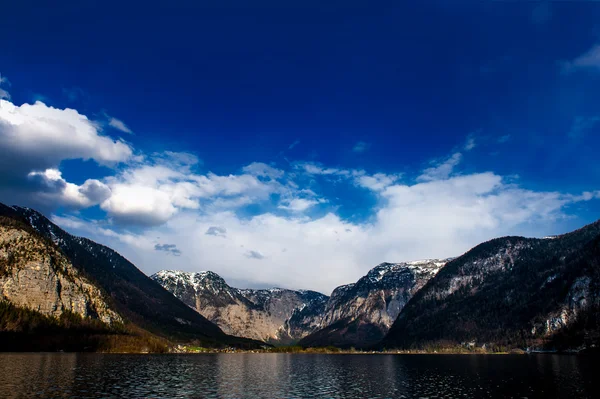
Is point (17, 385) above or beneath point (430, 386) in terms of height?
above

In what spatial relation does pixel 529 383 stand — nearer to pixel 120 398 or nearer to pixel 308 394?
pixel 308 394

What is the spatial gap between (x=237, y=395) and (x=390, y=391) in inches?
1279

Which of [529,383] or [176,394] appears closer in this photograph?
[176,394]

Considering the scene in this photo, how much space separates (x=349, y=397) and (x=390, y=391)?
45.1ft

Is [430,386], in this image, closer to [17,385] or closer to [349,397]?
[349,397]

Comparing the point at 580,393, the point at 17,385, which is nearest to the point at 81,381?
the point at 17,385

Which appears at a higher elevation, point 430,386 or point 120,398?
point 120,398

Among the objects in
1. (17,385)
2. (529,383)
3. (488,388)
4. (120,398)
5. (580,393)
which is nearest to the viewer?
(120,398)

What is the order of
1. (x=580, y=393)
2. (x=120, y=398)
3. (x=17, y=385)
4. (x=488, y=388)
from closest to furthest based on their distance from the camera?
(x=120, y=398) < (x=580, y=393) < (x=17, y=385) < (x=488, y=388)

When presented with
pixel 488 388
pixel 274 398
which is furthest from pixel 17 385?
pixel 488 388

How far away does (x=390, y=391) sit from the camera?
81.8 metres

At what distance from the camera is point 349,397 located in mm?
72875

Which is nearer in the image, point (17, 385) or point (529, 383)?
point (17, 385)

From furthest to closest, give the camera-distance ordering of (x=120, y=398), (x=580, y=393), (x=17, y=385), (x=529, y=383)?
1. (x=529, y=383)
2. (x=17, y=385)
3. (x=580, y=393)
4. (x=120, y=398)
